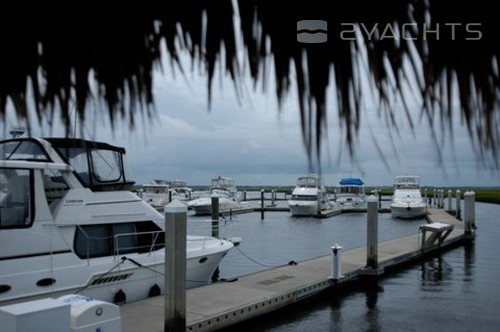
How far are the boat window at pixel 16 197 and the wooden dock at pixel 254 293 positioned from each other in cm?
259

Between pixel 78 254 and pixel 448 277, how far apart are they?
39.5 feet

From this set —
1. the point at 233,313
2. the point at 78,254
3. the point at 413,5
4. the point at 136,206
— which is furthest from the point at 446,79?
the point at 136,206

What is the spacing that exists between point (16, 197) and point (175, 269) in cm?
354

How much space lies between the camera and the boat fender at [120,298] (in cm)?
1084

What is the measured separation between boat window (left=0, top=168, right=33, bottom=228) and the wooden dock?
2594 mm

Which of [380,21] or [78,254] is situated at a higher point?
[380,21]

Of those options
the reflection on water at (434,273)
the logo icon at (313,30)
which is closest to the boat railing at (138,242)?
the reflection on water at (434,273)

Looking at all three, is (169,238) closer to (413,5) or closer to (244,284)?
(244,284)

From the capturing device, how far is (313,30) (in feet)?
6.30

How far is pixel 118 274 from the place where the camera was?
35.6 ft

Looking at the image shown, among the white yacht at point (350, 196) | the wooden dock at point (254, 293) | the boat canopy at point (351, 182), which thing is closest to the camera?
the wooden dock at point (254, 293)

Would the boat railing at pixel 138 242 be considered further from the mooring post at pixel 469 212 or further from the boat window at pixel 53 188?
the mooring post at pixel 469 212

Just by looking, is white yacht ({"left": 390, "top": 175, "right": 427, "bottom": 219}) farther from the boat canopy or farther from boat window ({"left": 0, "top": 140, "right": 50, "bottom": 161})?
boat window ({"left": 0, "top": 140, "right": 50, "bottom": 161})

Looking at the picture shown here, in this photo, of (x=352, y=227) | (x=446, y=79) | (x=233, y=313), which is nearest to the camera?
(x=446, y=79)
